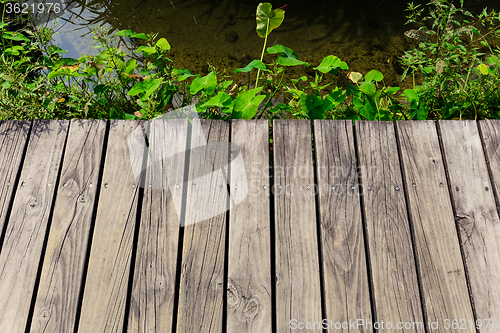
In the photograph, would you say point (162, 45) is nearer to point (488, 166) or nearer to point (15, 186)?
point (15, 186)

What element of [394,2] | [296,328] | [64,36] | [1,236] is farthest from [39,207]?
[394,2]

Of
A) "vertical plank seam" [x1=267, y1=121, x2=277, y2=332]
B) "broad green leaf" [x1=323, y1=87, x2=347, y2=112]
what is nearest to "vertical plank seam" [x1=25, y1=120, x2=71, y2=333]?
"vertical plank seam" [x1=267, y1=121, x2=277, y2=332]

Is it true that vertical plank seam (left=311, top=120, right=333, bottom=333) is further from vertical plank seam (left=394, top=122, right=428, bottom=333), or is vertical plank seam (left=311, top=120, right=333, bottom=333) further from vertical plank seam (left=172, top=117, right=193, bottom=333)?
vertical plank seam (left=172, top=117, right=193, bottom=333)

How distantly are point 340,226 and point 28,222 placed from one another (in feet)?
4.35

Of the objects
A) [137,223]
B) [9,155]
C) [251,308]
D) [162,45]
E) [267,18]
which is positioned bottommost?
[251,308]

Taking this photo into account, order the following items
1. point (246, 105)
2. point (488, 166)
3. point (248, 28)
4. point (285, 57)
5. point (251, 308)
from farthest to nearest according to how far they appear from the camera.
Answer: point (248, 28) < point (285, 57) < point (246, 105) < point (488, 166) < point (251, 308)

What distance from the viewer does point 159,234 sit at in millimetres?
1281

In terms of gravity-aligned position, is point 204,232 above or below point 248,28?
below

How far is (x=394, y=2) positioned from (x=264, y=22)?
201cm

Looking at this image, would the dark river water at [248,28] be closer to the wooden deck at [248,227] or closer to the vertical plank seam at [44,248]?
the wooden deck at [248,227]

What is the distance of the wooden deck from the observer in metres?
1.18

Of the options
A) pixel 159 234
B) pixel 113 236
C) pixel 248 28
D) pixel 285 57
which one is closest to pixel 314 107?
pixel 285 57

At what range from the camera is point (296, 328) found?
3.77 feet

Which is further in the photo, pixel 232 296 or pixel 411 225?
pixel 411 225
